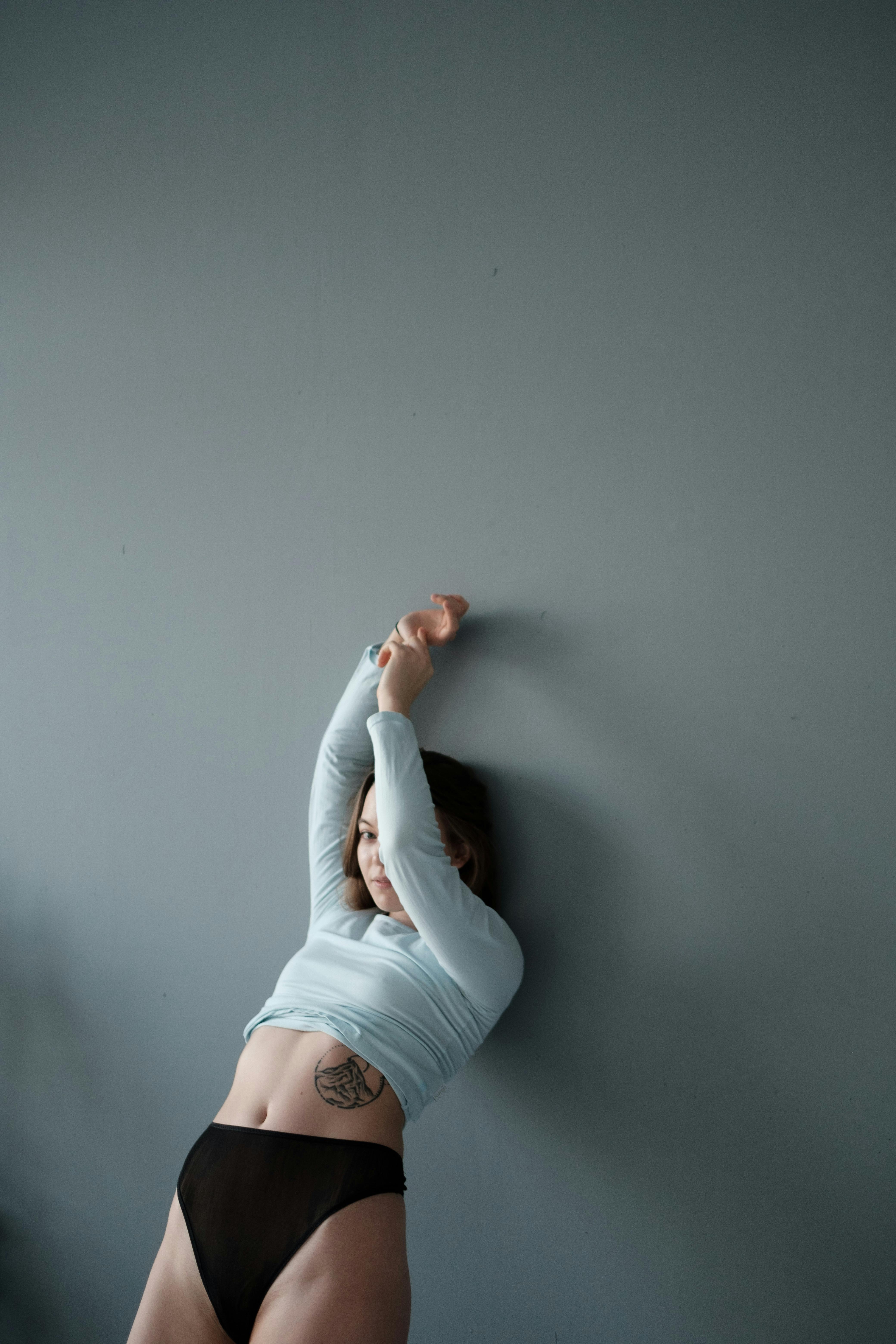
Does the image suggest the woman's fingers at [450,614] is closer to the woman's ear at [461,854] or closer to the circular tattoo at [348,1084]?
the woman's ear at [461,854]

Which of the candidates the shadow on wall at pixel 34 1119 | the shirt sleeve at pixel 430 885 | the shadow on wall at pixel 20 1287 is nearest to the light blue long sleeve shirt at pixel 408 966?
the shirt sleeve at pixel 430 885

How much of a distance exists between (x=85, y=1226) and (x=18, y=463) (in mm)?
1571

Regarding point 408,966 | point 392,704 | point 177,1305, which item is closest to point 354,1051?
point 408,966

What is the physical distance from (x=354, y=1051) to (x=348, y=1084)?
0.04m

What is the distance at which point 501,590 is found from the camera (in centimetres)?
129

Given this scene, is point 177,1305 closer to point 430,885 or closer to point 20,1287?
point 430,885

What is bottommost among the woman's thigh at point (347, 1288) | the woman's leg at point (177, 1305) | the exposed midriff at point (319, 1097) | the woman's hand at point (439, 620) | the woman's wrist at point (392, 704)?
the woman's leg at point (177, 1305)

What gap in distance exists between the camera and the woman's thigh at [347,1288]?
0.91 metres

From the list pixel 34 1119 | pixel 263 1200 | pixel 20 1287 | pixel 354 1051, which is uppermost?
pixel 354 1051

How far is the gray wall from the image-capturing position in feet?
3.61

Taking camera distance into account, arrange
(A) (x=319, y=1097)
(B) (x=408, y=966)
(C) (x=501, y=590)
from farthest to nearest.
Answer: (C) (x=501, y=590) → (B) (x=408, y=966) → (A) (x=319, y=1097)

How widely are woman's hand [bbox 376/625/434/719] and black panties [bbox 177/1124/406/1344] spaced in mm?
594

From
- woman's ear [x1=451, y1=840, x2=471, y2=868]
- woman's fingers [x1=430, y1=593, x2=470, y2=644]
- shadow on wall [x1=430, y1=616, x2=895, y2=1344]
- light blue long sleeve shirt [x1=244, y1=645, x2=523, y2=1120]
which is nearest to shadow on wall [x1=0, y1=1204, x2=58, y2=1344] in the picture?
light blue long sleeve shirt [x1=244, y1=645, x2=523, y2=1120]

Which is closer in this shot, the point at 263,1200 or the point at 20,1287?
the point at 263,1200
